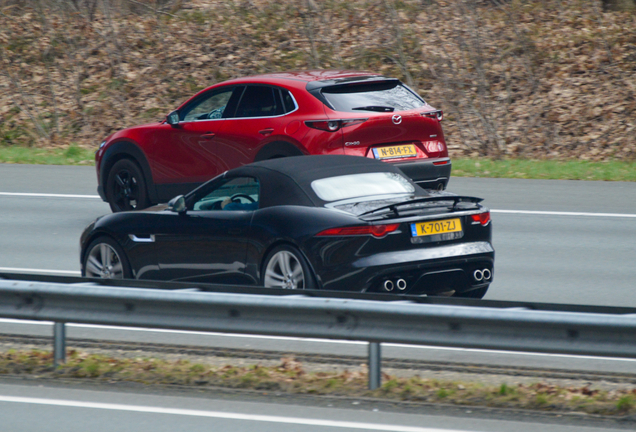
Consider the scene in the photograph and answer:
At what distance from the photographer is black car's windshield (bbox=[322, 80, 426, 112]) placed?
462 inches

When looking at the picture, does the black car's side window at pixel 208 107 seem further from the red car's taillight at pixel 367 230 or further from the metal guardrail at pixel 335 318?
the metal guardrail at pixel 335 318

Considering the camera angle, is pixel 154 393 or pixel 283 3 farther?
pixel 283 3

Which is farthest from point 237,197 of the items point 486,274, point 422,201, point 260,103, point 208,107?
point 208,107

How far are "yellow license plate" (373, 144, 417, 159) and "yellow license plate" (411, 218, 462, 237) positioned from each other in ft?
11.5

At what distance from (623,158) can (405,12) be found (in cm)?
876

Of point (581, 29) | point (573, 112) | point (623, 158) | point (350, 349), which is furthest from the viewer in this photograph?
point (581, 29)

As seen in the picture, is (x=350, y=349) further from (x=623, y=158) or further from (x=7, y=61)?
→ (x=7, y=61)

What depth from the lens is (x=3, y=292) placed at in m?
6.72

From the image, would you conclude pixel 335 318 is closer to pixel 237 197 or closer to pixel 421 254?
pixel 421 254

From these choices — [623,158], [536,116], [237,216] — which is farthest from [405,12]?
[237,216]

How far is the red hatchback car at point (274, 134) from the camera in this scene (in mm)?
11570

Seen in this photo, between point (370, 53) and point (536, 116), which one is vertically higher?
point (370, 53)

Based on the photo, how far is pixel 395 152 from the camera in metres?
11.6

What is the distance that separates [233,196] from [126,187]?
5173mm
